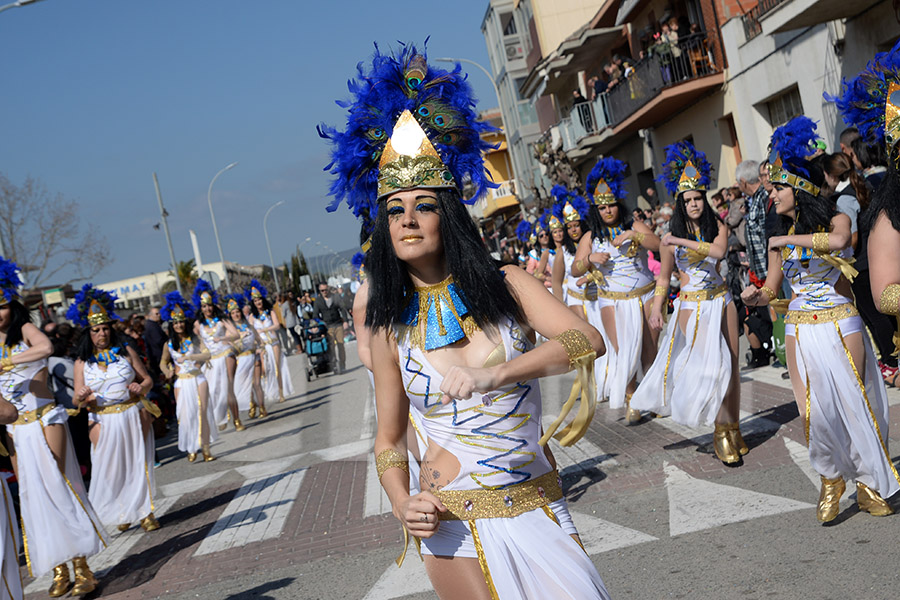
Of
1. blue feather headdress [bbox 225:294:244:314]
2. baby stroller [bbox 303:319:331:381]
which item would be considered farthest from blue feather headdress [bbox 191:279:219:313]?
baby stroller [bbox 303:319:331:381]

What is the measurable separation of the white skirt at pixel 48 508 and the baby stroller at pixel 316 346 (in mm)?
15179

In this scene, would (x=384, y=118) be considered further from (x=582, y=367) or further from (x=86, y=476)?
(x=86, y=476)

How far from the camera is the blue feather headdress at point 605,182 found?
9.95 metres

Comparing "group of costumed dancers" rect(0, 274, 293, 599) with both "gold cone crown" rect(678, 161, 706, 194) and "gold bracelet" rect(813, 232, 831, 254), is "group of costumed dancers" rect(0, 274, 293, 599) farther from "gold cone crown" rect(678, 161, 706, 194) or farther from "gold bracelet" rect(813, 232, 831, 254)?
"gold cone crown" rect(678, 161, 706, 194)

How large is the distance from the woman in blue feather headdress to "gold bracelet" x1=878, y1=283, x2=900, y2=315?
1864 millimetres

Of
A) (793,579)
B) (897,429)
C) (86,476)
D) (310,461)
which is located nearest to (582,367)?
→ (793,579)

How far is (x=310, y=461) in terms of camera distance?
36.2ft

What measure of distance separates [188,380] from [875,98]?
9.82m

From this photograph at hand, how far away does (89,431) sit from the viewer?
941 centimetres

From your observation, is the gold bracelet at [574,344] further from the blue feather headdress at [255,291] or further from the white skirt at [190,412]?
the blue feather headdress at [255,291]

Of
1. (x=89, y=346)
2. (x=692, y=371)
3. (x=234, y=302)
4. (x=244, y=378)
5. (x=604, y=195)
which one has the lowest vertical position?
(x=692, y=371)

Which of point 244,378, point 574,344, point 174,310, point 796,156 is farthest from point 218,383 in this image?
point 574,344

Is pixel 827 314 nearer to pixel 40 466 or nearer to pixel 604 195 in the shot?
pixel 604 195

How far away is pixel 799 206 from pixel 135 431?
6.22 m
